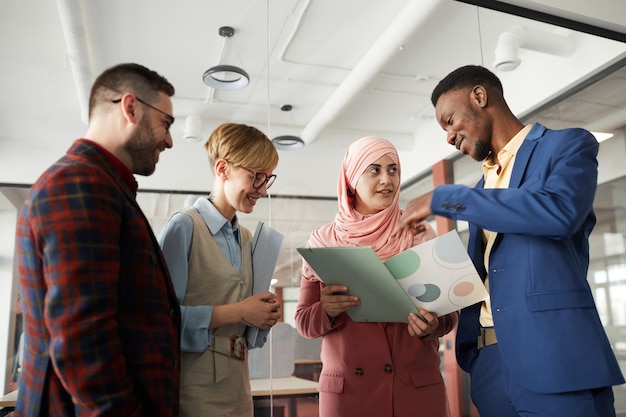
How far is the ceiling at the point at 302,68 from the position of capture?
2117 millimetres

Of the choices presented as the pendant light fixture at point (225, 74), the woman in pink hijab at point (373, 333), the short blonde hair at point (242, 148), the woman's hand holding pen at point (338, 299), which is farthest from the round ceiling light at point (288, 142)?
the woman's hand holding pen at point (338, 299)

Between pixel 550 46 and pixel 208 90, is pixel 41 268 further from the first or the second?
pixel 550 46

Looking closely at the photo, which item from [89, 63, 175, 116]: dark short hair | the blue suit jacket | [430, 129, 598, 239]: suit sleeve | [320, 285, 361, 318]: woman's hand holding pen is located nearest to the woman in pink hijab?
[320, 285, 361, 318]: woman's hand holding pen

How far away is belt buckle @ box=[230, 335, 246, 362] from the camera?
5.32 ft

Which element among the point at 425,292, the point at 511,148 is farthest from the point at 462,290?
the point at 511,148

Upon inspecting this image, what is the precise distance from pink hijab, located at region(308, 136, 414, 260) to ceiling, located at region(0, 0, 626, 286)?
0.77 ft

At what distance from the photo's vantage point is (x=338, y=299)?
176 cm

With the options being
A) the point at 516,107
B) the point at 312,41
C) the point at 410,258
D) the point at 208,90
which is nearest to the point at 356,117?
the point at 312,41

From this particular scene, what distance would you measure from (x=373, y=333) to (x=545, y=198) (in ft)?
2.38

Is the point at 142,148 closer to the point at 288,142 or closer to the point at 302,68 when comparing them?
the point at 288,142

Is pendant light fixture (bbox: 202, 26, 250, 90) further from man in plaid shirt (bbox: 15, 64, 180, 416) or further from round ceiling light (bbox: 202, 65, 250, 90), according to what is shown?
man in plaid shirt (bbox: 15, 64, 180, 416)

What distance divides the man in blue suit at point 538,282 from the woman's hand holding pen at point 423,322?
0.17m

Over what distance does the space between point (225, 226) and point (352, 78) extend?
129cm

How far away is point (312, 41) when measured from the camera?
2686 mm
